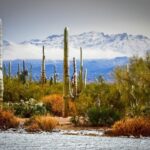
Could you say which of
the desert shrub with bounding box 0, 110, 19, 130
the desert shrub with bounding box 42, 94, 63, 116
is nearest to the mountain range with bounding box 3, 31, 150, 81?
the desert shrub with bounding box 42, 94, 63, 116

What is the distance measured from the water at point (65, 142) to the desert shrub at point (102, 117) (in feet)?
7.69

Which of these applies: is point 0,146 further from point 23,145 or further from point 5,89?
point 5,89

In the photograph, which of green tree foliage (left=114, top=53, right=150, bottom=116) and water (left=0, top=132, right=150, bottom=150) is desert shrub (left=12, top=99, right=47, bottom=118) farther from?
water (left=0, top=132, right=150, bottom=150)

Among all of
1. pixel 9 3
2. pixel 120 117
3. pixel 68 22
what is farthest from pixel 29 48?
pixel 120 117

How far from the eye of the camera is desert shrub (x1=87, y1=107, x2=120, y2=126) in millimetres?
14195

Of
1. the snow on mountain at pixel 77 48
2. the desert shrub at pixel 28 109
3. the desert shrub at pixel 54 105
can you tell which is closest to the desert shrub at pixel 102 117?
the desert shrub at pixel 28 109

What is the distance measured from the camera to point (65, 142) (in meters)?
10.7

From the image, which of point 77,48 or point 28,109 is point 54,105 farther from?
point 77,48

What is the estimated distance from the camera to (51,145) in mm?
10203

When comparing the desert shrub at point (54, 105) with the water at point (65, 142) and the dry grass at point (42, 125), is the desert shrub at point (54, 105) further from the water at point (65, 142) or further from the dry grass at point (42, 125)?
the water at point (65, 142)

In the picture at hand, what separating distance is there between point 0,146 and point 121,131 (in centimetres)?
314

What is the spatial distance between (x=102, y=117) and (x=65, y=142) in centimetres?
370

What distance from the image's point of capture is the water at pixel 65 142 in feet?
32.7

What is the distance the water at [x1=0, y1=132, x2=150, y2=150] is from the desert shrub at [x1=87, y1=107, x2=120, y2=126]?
234 cm
